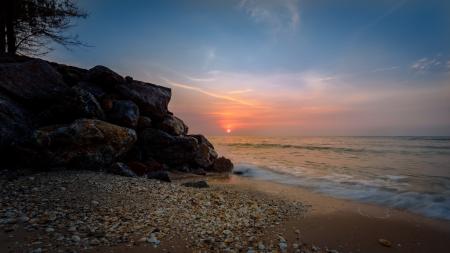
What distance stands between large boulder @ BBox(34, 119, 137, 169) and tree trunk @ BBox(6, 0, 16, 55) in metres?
9.18

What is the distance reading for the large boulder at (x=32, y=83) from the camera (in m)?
9.88

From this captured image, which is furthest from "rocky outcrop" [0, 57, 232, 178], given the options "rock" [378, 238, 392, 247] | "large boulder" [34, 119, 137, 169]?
"rock" [378, 238, 392, 247]

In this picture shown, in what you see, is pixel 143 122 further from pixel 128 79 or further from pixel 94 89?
pixel 128 79

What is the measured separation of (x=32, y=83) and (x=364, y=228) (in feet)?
42.0

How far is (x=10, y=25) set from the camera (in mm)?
14977

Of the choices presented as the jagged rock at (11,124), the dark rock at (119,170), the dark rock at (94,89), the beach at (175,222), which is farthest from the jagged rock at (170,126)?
the beach at (175,222)

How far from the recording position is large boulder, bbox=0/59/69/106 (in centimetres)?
988

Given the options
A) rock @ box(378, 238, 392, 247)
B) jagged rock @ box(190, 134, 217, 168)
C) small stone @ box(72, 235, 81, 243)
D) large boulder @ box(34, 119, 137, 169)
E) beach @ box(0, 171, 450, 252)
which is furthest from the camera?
jagged rock @ box(190, 134, 217, 168)

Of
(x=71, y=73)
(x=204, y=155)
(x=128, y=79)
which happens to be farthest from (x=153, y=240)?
(x=71, y=73)

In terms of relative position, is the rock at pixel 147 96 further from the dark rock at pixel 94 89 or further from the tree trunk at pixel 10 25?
the tree trunk at pixel 10 25

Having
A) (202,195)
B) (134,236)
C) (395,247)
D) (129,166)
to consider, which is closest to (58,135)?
(129,166)

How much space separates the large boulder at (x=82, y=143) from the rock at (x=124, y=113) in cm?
132

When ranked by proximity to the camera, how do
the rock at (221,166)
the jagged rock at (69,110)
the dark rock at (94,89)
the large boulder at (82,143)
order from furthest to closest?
the rock at (221,166) < the dark rock at (94,89) < the jagged rock at (69,110) < the large boulder at (82,143)

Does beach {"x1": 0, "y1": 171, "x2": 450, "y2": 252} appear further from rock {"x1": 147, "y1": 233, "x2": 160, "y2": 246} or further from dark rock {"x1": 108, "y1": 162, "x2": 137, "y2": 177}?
dark rock {"x1": 108, "y1": 162, "x2": 137, "y2": 177}
